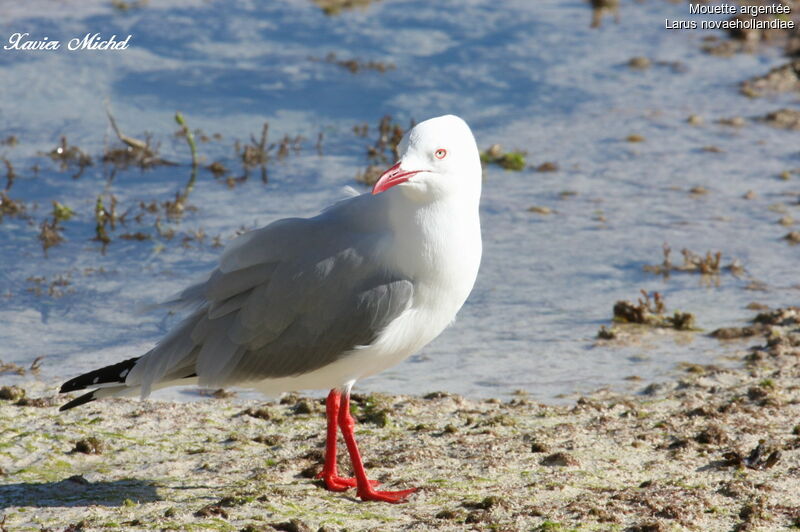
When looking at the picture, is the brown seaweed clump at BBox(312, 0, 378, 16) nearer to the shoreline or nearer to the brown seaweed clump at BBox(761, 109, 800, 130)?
the brown seaweed clump at BBox(761, 109, 800, 130)

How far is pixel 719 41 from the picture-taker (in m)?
14.7

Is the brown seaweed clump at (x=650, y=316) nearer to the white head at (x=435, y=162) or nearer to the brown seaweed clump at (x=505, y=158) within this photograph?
the white head at (x=435, y=162)

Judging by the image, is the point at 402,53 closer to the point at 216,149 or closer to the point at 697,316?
the point at 216,149

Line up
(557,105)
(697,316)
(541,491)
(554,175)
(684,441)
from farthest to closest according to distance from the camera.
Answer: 1. (557,105)
2. (554,175)
3. (697,316)
4. (684,441)
5. (541,491)

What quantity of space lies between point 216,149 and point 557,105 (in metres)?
3.74

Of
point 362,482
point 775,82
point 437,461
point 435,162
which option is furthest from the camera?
point 775,82

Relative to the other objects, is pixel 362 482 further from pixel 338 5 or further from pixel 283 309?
pixel 338 5

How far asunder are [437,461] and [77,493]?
65.5 inches

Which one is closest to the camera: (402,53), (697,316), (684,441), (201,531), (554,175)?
(201,531)

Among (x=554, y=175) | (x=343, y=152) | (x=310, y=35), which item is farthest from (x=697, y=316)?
(x=310, y=35)

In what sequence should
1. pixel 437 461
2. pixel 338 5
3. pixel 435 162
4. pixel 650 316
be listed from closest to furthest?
1. pixel 435 162
2. pixel 437 461
3. pixel 650 316
4. pixel 338 5

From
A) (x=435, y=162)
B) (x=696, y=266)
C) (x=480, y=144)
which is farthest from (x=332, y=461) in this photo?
(x=480, y=144)
